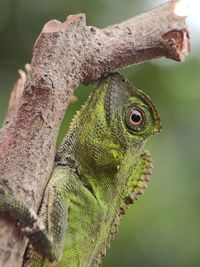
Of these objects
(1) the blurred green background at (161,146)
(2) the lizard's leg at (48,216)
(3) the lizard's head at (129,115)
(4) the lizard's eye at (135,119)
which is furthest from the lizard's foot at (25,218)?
(1) the blurred green background at (161,146)

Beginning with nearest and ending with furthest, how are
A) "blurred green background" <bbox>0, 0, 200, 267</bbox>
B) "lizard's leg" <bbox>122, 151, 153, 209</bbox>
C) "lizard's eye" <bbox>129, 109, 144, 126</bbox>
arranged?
"lizard's eye" <bbox>129, 109, 144, 126</bbox> < "lizard's leg" <bbox>122, 151, 153, 209</bbox> < "blurred green background" <bbox>0, 0, 200, 267</bbox>

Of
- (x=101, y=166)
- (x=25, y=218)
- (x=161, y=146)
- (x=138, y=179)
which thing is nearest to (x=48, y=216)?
(x=25, y=218)

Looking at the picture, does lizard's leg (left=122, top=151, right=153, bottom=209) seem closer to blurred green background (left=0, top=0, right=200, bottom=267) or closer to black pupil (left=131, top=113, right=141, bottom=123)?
black pupil (left=131, top=113, right=141, bottom=123)

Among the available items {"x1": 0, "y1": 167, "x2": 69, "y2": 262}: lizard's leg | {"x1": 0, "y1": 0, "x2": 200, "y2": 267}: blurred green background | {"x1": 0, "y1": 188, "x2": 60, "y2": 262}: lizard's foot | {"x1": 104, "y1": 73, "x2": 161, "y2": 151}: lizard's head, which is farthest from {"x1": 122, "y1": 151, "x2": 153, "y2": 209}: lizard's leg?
{"x1": 0, "y1": 0, "x2": 200, "y2": 267}: blurred green background

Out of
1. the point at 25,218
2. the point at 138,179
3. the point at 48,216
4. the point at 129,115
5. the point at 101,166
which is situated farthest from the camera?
the point at 138,179

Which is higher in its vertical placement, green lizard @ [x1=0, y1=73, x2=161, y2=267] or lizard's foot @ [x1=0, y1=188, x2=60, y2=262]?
green lizard @ [x1=0, y1=73, x2=161, y2=267]

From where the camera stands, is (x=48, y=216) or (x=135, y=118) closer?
(x=48, y=216)

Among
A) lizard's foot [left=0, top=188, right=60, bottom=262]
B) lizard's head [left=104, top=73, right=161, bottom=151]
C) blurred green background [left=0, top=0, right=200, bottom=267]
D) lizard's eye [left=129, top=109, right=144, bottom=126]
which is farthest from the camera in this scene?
blurred green background [left=0, top=0, right=200, bottom=267]

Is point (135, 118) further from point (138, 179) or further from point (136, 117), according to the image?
point (138, 179)
